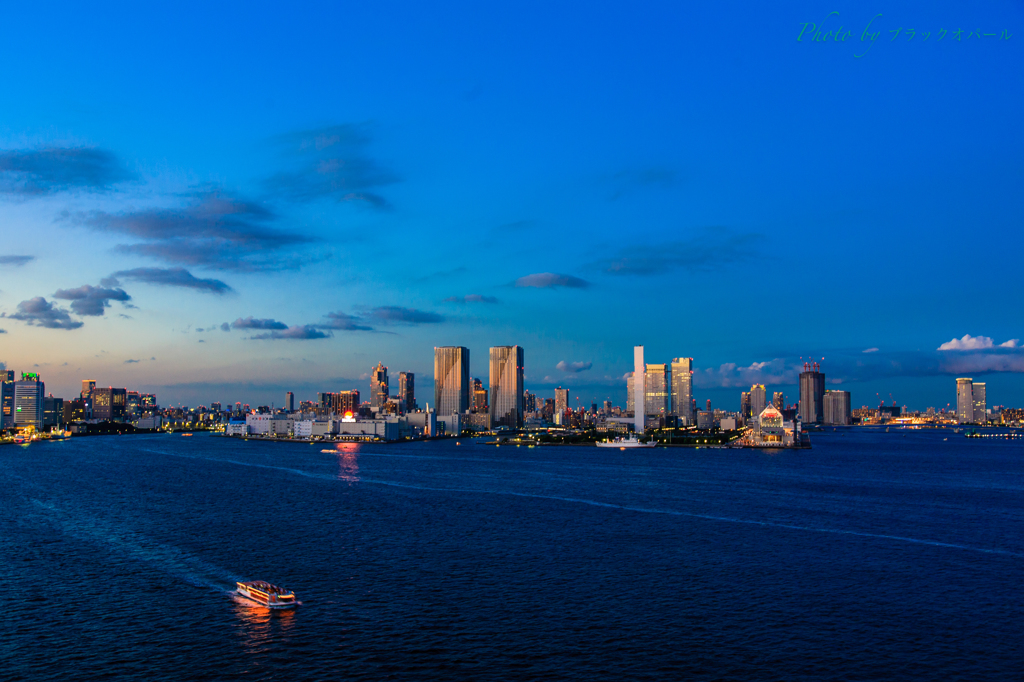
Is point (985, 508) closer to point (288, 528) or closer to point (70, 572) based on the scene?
point (288, 528)

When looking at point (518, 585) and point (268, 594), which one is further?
point (518, 585)

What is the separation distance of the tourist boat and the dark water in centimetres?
68

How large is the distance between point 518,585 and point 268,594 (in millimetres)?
13345

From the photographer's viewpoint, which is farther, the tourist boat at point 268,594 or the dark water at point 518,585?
the tourist boat at point 268,594

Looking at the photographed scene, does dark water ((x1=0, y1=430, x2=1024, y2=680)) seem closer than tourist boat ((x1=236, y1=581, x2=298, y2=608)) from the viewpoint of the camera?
Yes

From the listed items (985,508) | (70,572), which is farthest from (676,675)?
(985,508)

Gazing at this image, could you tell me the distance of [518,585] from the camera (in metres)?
38.9

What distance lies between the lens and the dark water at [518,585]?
2814 centimetres

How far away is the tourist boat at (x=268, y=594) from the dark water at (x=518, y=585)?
0.68m

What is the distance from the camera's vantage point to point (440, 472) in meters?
112

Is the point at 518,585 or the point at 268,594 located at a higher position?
the point at 268,594

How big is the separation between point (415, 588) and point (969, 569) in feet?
111

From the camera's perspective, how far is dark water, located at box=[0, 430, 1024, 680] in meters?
28.1

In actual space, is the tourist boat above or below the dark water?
above
